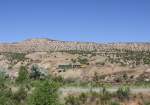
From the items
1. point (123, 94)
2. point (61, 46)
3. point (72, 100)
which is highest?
point (123, 94)

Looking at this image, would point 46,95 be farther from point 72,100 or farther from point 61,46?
point 61,46

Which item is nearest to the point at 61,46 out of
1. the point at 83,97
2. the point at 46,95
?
the point at 83,97

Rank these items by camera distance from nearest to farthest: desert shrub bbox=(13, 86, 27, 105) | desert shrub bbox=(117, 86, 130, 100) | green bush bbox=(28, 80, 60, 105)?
green bush bbox=(28, 80, 60, 105) < desert shrub bbox=(13, 86, 27, 105) < desert shrub bbox=(117, 86, 130, 100)

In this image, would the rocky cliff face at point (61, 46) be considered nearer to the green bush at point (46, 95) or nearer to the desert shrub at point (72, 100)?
the desert shrub at point (72, 100)

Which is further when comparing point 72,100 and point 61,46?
point 61,46

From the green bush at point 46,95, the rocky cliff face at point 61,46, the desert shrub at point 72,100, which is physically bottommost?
the rocky cliff face at point 61,46

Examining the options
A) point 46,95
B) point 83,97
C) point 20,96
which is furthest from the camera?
point 20,96

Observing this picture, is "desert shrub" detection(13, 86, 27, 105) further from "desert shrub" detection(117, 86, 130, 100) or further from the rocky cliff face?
the rocky cliff face

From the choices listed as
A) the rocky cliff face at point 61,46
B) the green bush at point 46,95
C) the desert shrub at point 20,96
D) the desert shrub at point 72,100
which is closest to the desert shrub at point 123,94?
the desert shrub at point 72,100

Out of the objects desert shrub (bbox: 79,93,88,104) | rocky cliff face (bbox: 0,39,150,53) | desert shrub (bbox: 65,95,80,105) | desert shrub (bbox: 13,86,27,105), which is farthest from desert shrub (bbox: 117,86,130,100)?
rocky cliff face (bbox: 0,39,150,53)

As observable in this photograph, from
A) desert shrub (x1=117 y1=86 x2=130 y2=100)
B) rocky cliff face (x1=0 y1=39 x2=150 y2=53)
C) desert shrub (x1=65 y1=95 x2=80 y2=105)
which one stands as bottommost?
rocky cliff face (x1=0 y1=39 x2=150 y2=53)

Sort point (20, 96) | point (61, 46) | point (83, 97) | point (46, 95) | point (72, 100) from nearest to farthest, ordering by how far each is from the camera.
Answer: point (46, 95) < point (72, 100) < point (83, 97) < point (20, 96) < point (61, 46)

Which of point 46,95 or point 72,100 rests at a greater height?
point 46,95

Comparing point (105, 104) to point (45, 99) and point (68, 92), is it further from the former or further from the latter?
point (45, 99)
